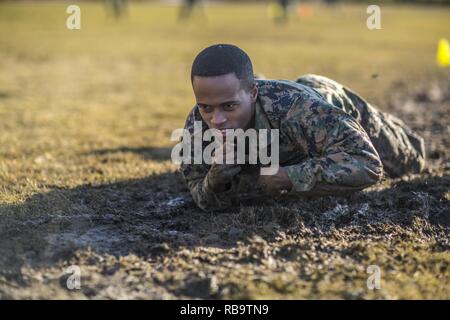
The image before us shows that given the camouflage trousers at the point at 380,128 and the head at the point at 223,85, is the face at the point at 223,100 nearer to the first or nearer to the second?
the head at the point at 223,85

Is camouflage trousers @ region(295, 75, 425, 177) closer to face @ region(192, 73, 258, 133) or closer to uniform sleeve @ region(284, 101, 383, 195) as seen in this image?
uniform sleeve @ region(284, 101, 383, 195)

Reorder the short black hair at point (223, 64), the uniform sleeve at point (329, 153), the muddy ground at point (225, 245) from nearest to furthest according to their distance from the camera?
the muddy ground at point (225, 245), the short black hair at point (223, 64), the uniform sleeve at point (329, 153)

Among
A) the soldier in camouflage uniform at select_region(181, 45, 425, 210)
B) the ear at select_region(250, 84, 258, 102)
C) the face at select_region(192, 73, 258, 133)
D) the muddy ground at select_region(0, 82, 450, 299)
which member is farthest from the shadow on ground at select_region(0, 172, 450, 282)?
the ear at select_region(250, 84, 258, 102)

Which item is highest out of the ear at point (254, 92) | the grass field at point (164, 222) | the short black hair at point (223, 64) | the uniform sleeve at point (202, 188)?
the short black hair at point (223, 64)

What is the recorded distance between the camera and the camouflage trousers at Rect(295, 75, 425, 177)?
4.84 metres

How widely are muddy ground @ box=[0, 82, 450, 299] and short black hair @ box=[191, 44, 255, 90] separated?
93cm

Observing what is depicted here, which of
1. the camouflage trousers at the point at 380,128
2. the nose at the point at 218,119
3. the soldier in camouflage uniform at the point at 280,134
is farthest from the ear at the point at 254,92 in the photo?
the camouflage trousers at the point at 380,128

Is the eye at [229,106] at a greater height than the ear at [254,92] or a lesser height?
lesser

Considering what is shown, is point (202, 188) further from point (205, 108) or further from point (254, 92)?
point (254, 92)

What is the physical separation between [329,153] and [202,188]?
875 mm

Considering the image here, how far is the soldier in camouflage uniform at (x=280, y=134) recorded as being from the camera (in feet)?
12.6
